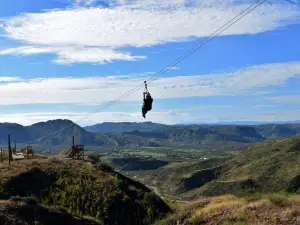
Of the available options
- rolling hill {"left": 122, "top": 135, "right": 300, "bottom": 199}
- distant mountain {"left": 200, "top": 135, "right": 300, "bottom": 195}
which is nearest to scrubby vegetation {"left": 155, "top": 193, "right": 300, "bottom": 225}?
rolling hill {"left": 122, "top": 135, "right": 300, "bottom": 199}

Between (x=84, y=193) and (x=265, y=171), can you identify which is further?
(x=265, y=171)

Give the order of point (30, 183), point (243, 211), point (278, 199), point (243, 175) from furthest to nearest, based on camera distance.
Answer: point (243, 175) < point (30, 183) < point (278, 199) < point (243, 211)

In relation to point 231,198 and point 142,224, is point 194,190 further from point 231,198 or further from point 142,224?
point 231,198

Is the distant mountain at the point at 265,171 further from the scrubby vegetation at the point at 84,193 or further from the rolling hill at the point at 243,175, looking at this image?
the scrubby vegetation at the point at 84,193

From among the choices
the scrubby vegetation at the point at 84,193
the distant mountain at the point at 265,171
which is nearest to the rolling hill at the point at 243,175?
the distant mountain at the point at 265,171

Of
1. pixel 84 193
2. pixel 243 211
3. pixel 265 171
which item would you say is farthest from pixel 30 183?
pixel 265 171

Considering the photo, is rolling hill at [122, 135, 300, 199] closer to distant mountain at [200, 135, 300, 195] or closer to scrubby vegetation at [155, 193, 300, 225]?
distant mountain at [200, 135, 300, 195]

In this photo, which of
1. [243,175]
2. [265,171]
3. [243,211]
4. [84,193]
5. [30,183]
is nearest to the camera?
[243,211]

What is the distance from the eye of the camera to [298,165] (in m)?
112

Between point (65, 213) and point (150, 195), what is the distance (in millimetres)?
12837

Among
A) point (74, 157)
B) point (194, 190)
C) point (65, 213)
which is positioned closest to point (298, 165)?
point (194, 190)

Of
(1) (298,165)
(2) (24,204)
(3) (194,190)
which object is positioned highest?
(2) (24,204)

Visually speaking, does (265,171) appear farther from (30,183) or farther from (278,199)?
(278,199)

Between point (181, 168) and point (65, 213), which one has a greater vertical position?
point (65, 213)
